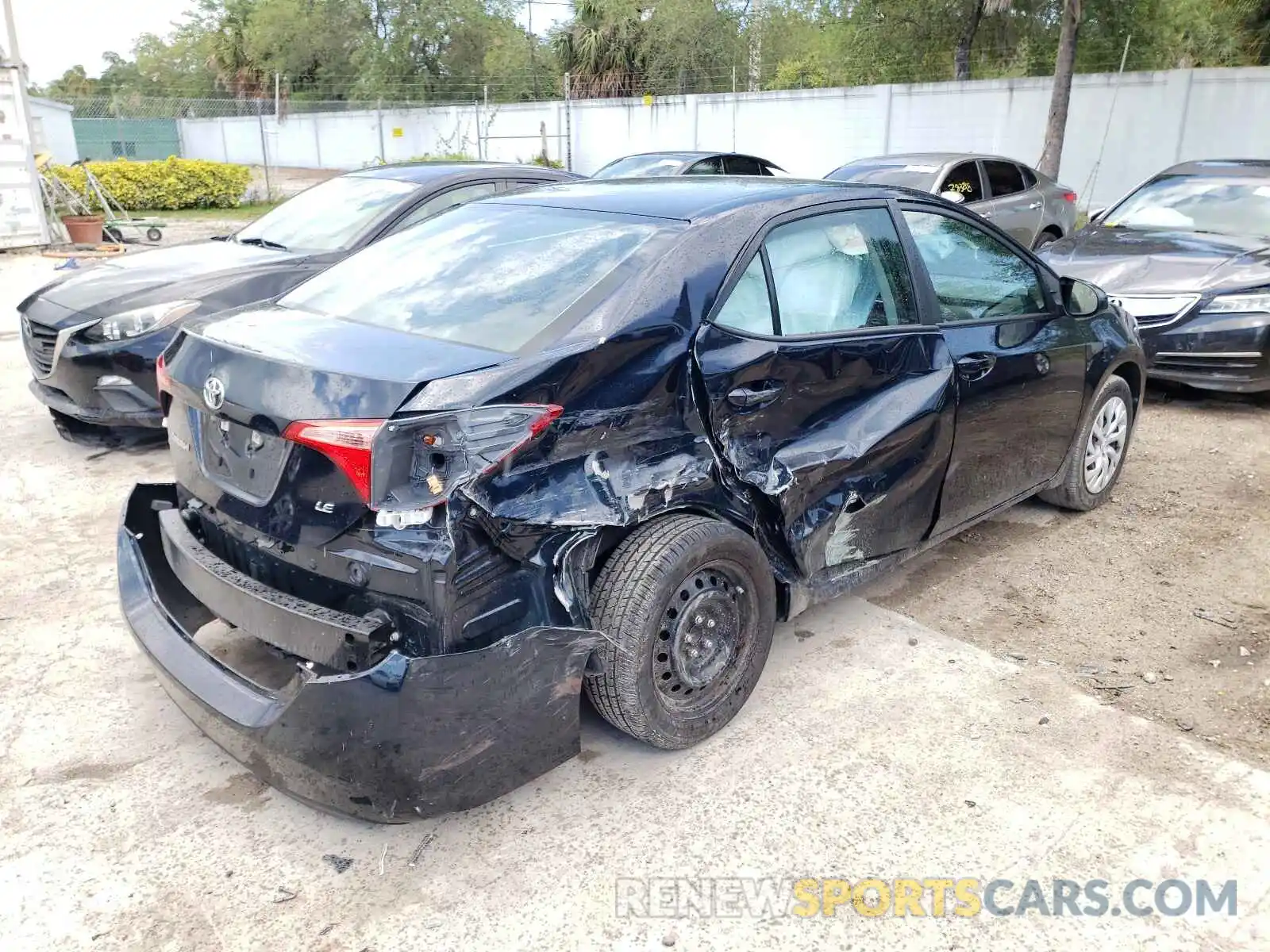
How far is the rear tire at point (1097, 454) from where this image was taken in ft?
15.5

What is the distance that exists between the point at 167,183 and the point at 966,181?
19.7m

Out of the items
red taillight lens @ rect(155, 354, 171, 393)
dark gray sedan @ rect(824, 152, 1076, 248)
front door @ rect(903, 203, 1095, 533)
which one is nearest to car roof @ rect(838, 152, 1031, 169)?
dark gray sedan @ rect(824, 152, 1076, 248)

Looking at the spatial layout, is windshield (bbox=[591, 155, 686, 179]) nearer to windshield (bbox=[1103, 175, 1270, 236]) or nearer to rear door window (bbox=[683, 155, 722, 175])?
rear door window (bbox=[683, 155, 722, 175])

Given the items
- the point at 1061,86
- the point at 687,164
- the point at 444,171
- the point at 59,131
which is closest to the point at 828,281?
the point at 444,171

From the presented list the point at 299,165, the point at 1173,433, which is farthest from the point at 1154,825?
the point at 299,165

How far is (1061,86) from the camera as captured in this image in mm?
15117

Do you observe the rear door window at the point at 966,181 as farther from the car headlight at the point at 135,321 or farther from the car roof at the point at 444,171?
the car headlight at the point at 135,321

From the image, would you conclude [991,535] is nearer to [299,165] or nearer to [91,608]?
[91,608]

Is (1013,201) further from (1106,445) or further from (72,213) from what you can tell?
(72,213)

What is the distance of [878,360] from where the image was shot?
11.3 ft

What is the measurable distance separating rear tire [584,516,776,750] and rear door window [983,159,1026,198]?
344 inches

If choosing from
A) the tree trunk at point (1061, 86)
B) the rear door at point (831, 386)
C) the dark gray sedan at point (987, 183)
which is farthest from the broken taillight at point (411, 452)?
the tree trunk at point (1061, 86)

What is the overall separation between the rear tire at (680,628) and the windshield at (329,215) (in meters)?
4.10

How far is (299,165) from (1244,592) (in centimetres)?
4087
